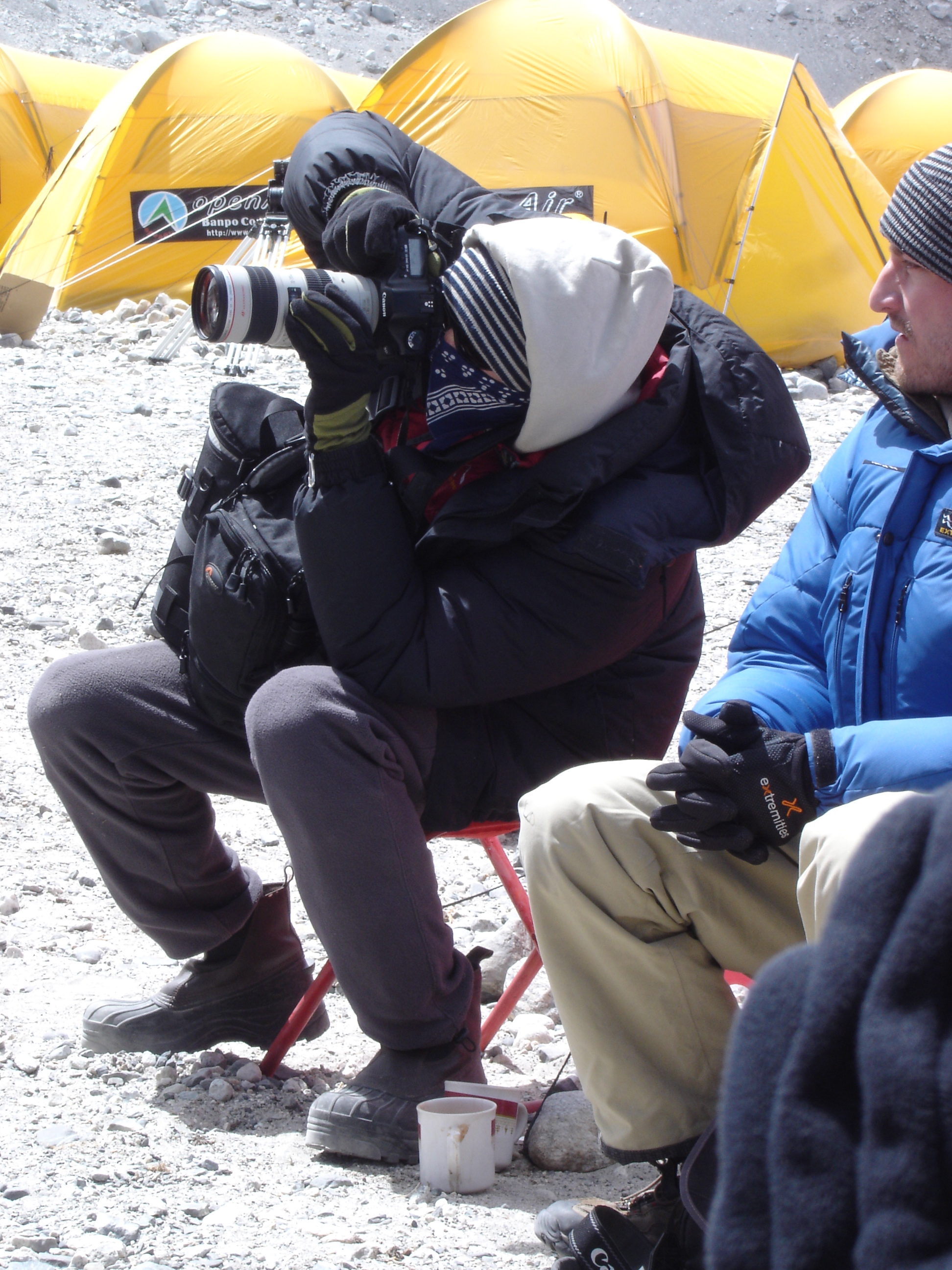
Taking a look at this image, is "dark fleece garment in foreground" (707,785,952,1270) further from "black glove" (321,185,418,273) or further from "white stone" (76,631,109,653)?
"white stone" (76,631,109,653)

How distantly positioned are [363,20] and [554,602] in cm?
2832

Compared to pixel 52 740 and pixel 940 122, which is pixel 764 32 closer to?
pixel 940 122

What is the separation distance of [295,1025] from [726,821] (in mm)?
977

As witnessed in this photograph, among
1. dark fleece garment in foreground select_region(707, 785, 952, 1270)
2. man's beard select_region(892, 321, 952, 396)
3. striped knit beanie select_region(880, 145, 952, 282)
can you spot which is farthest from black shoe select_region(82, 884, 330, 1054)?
dark fleece garment in foreground select_region(707, 785, 952, 1270)

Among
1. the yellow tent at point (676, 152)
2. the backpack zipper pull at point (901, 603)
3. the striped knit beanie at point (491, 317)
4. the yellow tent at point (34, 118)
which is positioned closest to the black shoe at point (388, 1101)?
the backpack zipper pull at point (901, 603)

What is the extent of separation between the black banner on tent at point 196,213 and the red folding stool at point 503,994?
299 inches

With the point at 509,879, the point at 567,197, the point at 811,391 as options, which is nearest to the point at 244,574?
the point at 509,879

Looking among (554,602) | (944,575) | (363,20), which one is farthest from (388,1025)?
(363,20)

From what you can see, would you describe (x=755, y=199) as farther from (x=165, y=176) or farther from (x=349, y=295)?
(x=349, y=295)

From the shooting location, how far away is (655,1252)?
149 cm

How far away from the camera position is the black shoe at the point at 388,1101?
6.11 feet

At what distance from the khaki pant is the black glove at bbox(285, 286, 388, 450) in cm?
66

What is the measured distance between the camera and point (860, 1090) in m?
0.68

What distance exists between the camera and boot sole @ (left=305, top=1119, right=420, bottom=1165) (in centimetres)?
187
